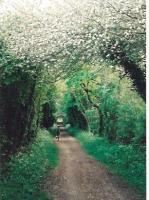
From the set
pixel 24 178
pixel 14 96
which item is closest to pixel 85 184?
pixel 24 178

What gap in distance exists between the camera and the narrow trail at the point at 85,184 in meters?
16.6

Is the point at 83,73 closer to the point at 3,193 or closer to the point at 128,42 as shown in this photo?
the point at 128,42

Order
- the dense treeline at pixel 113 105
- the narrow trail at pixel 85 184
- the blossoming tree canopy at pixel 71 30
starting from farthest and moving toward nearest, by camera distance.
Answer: the dense treeline at pixel 113 105 < the narrow trail at pixel 85 184 < the blossoming tree canopy at pixel 71 30

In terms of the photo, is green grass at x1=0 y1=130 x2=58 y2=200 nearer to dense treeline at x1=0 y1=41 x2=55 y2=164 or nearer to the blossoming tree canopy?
dense treeline at x1=0 y1=41 x2=55 y2=164

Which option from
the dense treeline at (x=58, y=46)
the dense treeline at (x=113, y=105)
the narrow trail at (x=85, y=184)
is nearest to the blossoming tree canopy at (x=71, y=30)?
the dense treeline at (x=58, y=46)

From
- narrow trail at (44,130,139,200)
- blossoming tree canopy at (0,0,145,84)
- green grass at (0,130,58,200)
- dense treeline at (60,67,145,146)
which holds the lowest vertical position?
narrow trail at (44,130,139,200)

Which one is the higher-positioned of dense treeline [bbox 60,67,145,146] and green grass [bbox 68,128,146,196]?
dense treeline [bbox 60,67,145,146]

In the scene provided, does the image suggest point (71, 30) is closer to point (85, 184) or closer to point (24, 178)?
point (24, 178)

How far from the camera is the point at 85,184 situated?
61.8 ft

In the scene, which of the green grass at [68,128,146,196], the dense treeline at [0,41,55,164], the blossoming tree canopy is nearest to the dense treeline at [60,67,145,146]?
the green grass at [68,128,146,196]

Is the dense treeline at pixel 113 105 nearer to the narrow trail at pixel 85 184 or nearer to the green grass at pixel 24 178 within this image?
the narrow trail at pixel 85 184

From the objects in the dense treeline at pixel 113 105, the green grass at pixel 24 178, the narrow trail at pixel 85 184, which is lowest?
the narrow trail at pixel 85 184

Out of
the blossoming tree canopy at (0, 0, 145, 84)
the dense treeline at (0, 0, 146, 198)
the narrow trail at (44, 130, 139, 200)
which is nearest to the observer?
the blossoming tree canopy at (0, 0, 145, 84)

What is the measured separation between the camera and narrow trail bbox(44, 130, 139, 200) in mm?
16578
